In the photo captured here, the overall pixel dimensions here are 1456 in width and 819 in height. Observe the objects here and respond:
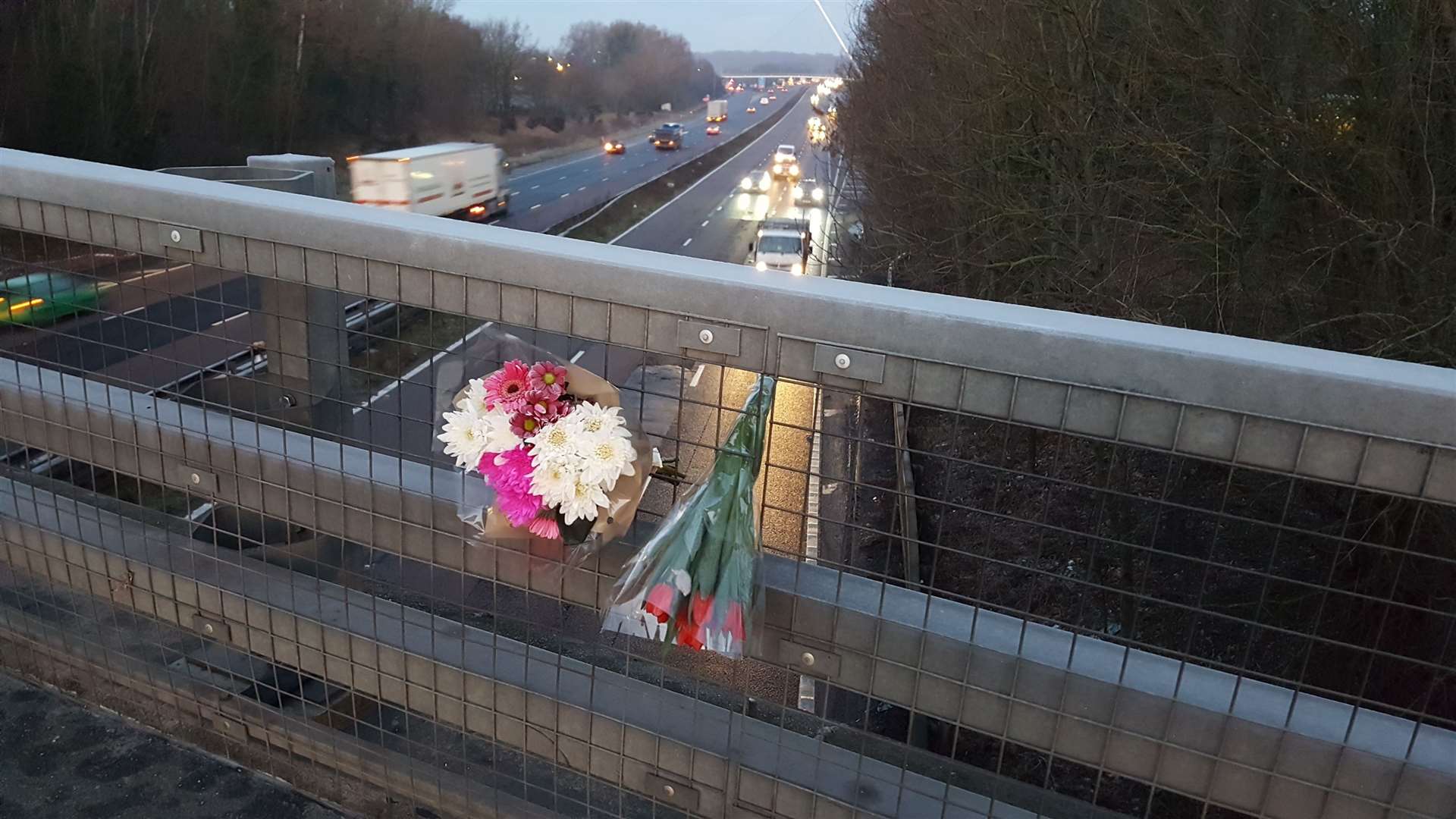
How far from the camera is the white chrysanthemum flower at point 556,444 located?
2453 mm

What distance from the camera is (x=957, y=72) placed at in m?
13.6

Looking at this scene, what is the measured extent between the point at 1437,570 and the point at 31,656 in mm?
6845

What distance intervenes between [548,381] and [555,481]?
0.84 ft

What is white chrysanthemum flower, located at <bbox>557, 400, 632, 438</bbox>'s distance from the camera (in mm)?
2486

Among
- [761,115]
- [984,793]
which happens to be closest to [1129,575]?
[984,793]

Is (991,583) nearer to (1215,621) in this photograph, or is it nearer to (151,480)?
(1215,621)

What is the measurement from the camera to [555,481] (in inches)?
96.3

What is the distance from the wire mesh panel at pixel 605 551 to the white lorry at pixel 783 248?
2153cm

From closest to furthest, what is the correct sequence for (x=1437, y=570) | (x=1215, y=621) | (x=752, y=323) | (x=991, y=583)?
(x=752, y=323) < (x=1437, y=570) < (x=1215, y=621) < (x=991, y=583)

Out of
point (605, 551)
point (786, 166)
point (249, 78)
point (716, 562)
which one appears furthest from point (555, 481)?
point (786, 166)

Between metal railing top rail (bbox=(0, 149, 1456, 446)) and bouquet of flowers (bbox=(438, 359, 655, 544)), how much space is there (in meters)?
0.22

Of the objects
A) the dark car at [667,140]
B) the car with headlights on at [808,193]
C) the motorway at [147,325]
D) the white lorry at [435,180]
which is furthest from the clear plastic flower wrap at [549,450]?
the dark car at [667,140]

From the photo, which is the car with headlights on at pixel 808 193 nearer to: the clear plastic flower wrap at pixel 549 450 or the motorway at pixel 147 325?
the motorway at pixel 147 325

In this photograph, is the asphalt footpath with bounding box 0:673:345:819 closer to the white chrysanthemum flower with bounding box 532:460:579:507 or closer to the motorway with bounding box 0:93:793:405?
the motorway with bounding box 0:93:793:405
